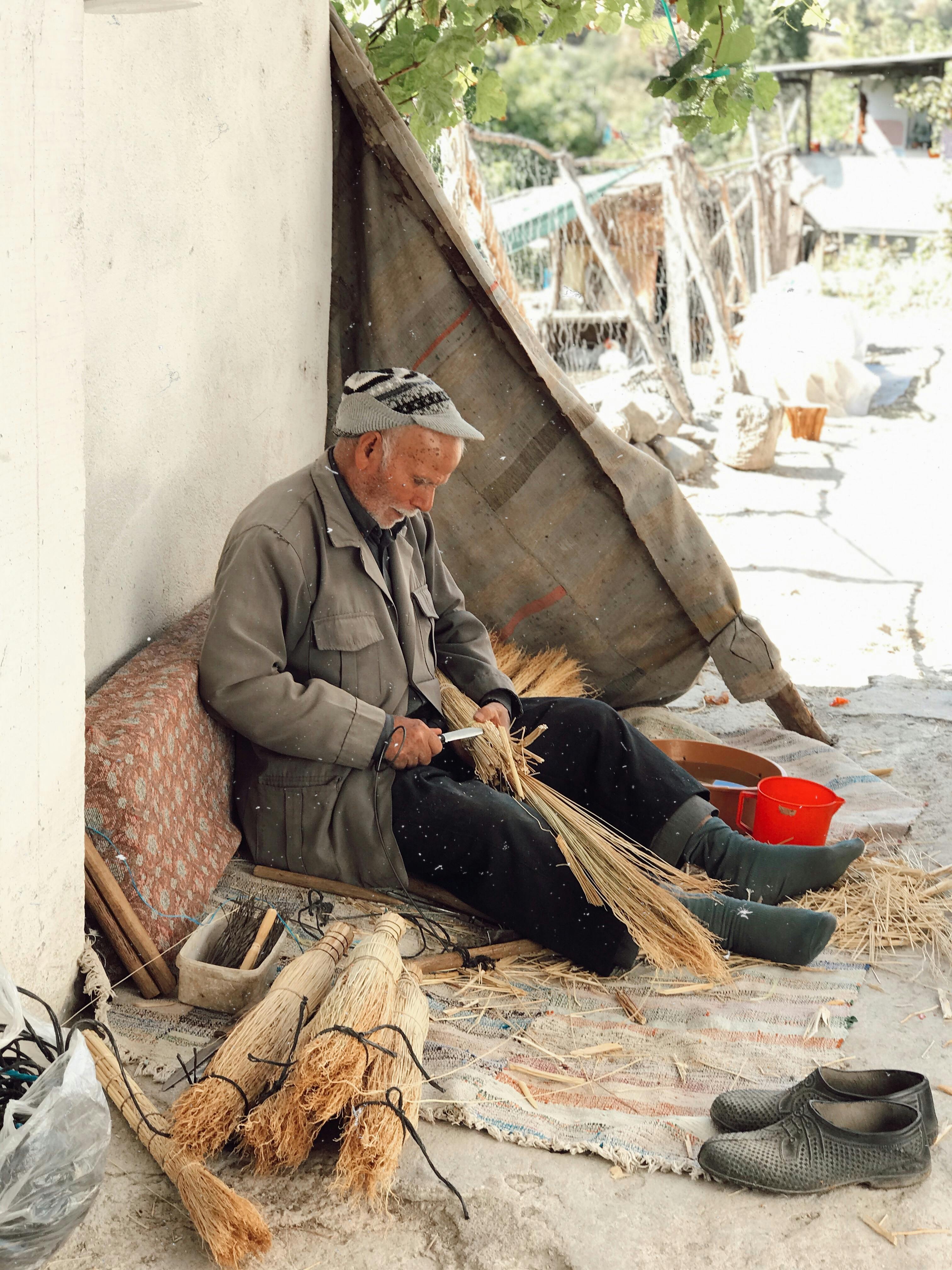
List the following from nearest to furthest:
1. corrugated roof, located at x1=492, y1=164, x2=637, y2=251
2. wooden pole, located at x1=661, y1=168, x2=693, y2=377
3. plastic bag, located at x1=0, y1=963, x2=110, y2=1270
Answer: plastic bag, located at x1=0, y1=963, x2=110, y2=1270 < wooden pole, located at x1=661, y1=168, x2=693, y2=377 < corrugated roof, located at x1=492, y1=164, x2=637, y2=251

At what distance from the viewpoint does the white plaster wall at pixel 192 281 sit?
2.86 meters

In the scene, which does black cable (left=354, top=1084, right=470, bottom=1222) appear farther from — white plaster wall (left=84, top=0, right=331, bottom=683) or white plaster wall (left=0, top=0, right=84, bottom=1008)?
white plaster wall (left=84, top=0, right=331, bottom=683)

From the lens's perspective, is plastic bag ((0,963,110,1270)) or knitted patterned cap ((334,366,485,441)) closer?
plastic bag ((0,963,110,1270))

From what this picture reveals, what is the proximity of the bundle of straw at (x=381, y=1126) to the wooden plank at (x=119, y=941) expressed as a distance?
63 cm

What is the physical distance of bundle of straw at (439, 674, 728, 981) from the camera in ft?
9.13

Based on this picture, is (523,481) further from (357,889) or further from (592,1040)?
(592,1040)

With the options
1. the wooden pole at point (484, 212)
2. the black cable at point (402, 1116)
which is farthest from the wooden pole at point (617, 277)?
the black cable at point (402, 1116)

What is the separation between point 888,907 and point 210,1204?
204cm

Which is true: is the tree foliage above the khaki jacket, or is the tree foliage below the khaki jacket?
above

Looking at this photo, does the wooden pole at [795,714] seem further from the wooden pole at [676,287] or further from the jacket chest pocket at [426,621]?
the wooden pole at [676,287]

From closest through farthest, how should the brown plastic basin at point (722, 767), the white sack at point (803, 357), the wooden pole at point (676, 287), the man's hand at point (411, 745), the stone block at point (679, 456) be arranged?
the man's hand at point (411, 745), the brown plastic basin at point (722, 767), the stone block at point (679, 456), the wooden pole at point (676, 287), the white sack at point (803, 357)

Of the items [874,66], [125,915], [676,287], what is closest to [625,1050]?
[125,915]

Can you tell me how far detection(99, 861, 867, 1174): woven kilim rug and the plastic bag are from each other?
650 mm

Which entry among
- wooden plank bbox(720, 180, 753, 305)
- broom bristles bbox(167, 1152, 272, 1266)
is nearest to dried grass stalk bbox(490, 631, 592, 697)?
broom bristles bbox(167, 1152, 272, 1266)
